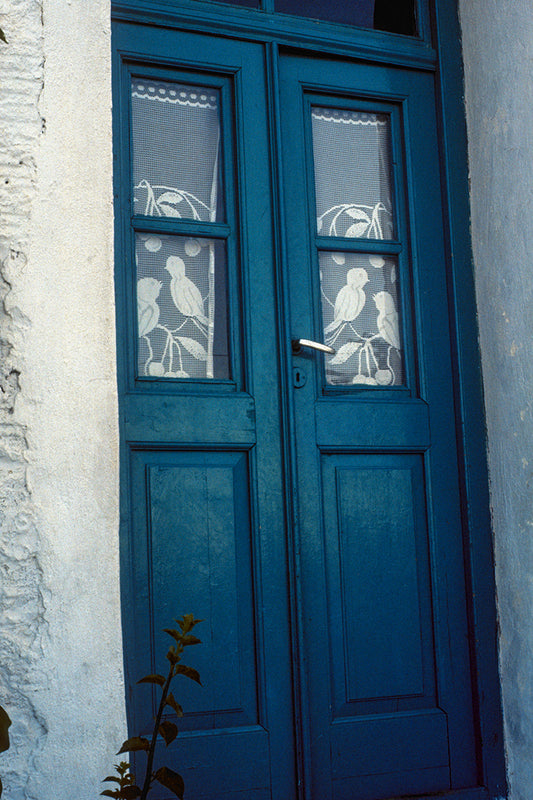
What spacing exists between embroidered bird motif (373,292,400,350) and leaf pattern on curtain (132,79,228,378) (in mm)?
560

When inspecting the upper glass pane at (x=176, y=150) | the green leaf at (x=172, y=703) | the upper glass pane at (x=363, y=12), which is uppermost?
the upper glass pane at (x=363, y=12)

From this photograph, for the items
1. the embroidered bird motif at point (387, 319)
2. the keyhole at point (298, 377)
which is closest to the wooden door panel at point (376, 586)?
the keyhole at point (298, 377)

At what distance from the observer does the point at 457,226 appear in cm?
311

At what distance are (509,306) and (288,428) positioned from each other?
0.85 m

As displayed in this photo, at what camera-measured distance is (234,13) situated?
293cm

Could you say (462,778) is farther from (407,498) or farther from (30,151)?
(30,151)

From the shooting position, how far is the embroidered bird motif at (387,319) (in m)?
3.04

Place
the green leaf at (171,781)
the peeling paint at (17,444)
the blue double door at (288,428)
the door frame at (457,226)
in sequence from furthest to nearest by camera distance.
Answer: the door frame at (457,226) < the blue double door at (288,428) < the peeling paint at (17,444) < the green leaf at (171,781)

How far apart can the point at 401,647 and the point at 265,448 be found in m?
0.76

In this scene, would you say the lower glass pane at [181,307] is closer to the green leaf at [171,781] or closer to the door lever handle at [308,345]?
the door lever handle at [308,345]

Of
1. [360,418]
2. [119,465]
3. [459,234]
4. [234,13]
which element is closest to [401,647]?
[360,418]

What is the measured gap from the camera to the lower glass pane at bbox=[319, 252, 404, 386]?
297 cm

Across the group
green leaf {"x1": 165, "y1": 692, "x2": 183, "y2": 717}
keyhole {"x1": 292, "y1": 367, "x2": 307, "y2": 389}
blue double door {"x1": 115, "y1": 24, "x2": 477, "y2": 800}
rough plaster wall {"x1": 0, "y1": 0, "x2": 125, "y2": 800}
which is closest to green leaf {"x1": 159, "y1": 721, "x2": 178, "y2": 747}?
green leaf {"x1": 165, "y1": 692, "x2": 183, "y2": 717}

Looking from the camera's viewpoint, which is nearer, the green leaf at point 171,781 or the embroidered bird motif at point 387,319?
the green leaf at point 171,781
